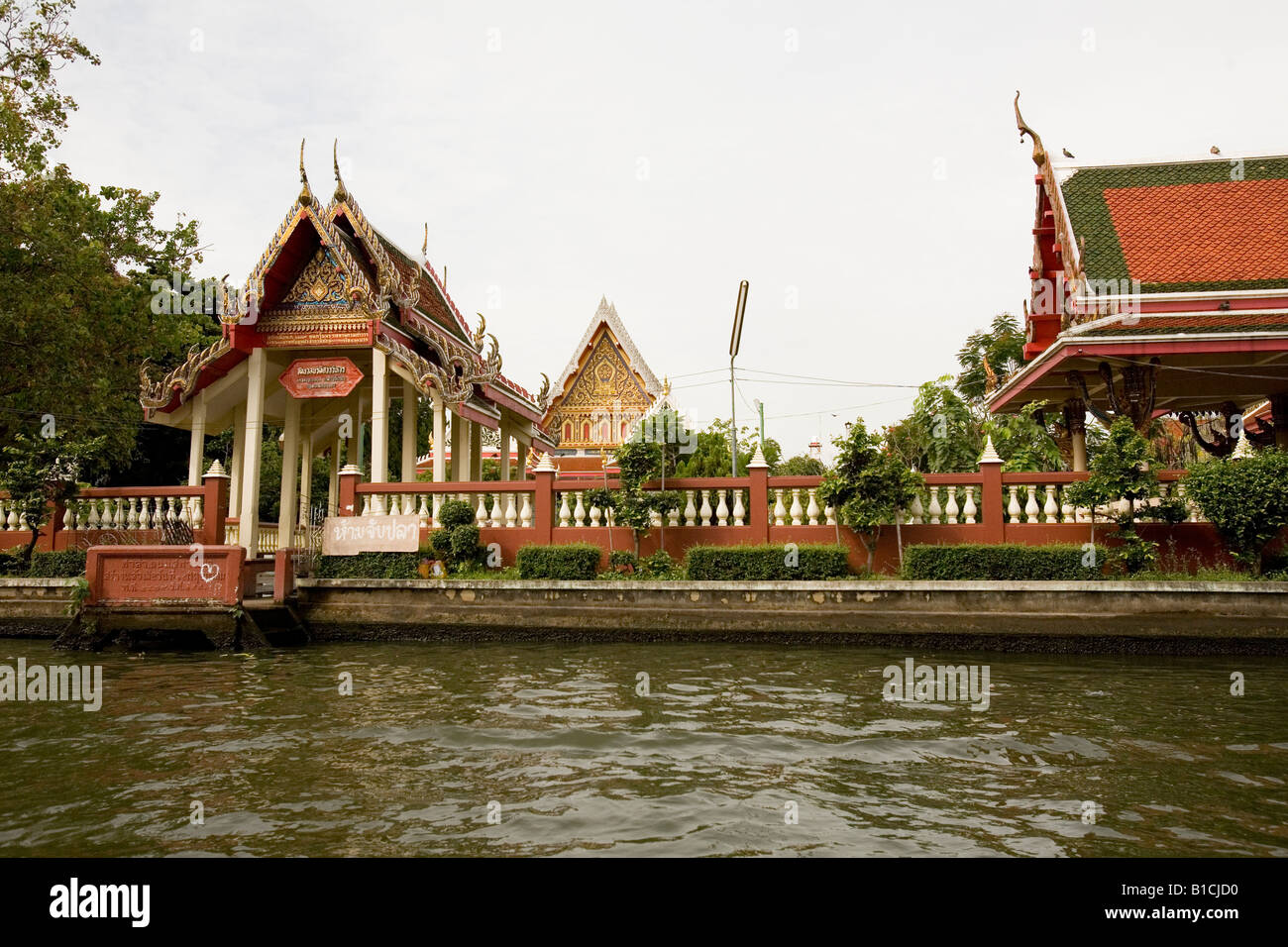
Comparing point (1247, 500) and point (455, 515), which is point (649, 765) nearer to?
point (455, 515)

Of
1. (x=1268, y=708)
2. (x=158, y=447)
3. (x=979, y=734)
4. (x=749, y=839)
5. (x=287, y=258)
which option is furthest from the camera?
(x=158, y=447)

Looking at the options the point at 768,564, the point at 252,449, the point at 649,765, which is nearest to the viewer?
the point at 649,765

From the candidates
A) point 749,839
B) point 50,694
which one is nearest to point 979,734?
point 749,839

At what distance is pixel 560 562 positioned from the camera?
1088 centimetres

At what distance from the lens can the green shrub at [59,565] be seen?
11.7m

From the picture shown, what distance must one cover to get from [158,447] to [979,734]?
21.9 meters

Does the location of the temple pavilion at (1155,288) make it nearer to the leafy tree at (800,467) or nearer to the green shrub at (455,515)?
the green shrub at (455,515)

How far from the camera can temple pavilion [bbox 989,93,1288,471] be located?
38.3ft

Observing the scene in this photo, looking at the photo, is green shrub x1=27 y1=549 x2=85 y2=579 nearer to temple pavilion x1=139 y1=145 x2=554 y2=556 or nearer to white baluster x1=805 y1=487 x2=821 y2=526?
temple pavilion x1=139 y1=145 x2=554 y2=556

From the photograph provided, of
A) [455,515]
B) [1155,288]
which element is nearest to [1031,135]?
[1155,288]

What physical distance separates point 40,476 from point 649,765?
1118 cm
